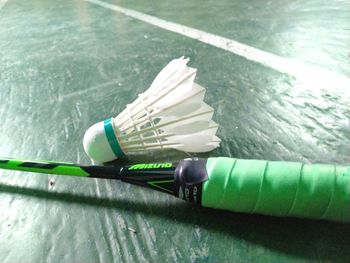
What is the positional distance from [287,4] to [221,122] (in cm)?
133

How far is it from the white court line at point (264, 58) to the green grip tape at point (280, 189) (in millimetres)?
652

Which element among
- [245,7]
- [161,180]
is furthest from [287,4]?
[161,180]

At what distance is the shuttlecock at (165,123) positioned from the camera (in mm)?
818

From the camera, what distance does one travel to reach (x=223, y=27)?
1746 millimetres

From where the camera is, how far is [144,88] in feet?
4.15

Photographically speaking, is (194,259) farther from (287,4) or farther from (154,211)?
(287,4)

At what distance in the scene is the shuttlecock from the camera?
818 millimetres

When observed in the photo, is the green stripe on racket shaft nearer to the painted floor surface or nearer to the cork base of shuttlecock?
the painted floor surface

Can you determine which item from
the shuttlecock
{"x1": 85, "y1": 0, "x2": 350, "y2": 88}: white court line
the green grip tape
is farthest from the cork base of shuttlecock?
{"x1": 85, "y1": 0, "x2": 350, "y2": 88}: white court line

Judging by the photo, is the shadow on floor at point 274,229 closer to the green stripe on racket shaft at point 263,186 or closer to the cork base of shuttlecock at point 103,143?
the green stripe on racket shaft at point 263,186

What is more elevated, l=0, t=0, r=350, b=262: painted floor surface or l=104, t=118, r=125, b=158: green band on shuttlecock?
l=104, t=118, r=125, b=158: green band on shuttlecock

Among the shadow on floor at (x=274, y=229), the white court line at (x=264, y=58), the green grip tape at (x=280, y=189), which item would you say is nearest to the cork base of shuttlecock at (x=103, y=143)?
the shadow on floor at (x=274, y=229)

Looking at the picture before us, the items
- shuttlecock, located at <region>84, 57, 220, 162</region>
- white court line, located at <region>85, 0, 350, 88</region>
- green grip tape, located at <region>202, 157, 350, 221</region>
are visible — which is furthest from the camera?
white court line, located at <region>85, 0, 350, 88</region>

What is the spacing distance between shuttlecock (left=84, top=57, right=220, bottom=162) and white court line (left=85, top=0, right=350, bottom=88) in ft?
1.79
